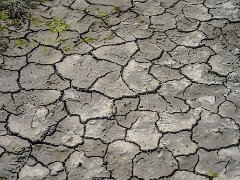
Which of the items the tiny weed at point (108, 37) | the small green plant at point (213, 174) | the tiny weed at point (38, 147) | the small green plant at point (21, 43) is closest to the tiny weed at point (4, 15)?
the small green plant at point (21, 43)

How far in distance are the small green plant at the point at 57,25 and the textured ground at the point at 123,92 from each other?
0.17 ft

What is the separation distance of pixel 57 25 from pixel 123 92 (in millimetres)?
1190

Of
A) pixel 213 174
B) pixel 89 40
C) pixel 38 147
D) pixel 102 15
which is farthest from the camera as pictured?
pixel 102 15

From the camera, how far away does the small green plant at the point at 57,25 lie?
3924mm

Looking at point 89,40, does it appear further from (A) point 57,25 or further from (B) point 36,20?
(B) point 36,20

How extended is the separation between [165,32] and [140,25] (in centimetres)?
28

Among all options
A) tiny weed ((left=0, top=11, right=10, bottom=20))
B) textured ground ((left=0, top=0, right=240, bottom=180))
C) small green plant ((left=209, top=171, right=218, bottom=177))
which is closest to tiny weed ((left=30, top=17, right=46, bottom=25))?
textured ground ((left=0, top=0, right=240, bottom=180))

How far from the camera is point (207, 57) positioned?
3.60 m

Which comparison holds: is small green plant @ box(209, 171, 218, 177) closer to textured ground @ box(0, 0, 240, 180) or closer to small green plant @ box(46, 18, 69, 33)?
textured ground @ box(0, 0, 240, 180)

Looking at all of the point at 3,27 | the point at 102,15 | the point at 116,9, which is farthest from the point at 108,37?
the point at 3,27

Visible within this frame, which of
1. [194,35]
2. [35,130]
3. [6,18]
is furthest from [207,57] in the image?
[6,18]

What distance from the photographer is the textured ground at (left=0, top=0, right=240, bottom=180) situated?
2799 mm

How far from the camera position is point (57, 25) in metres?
3.98

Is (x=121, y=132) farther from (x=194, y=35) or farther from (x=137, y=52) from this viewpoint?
(x=194, y=35)
